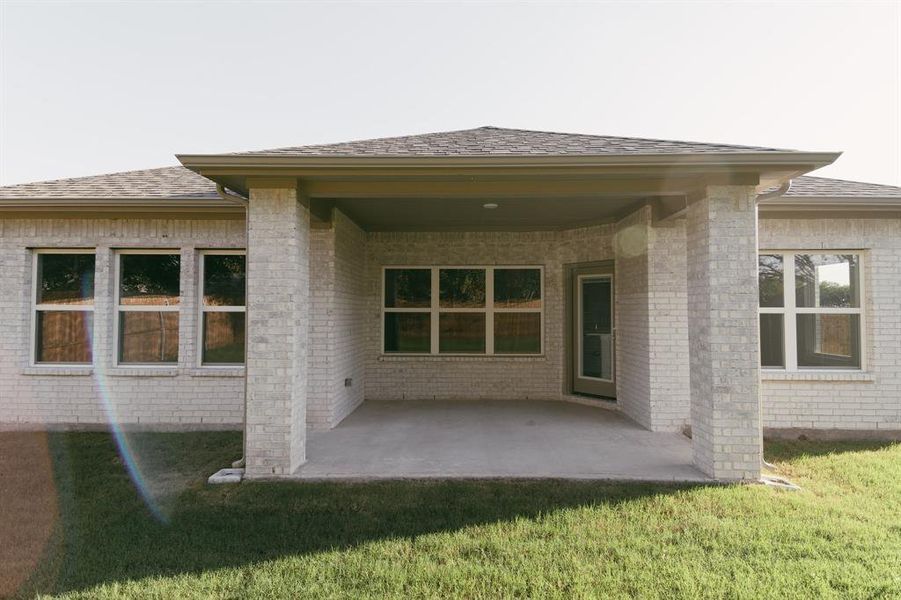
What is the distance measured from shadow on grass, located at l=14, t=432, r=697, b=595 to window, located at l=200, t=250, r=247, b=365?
2.08 meters

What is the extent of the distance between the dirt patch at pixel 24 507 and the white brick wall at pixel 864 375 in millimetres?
8123

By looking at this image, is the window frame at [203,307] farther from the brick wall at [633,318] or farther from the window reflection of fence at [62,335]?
the brick wall at [633,318]

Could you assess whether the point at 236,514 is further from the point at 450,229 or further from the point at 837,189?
the point at 837,189

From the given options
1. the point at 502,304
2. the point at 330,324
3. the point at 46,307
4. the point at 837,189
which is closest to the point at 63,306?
the point at 46,307

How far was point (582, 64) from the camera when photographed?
8469 mm

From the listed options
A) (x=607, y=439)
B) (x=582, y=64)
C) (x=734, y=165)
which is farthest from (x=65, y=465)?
(x=582, y=64)

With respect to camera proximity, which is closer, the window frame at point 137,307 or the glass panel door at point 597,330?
the window frame at point 137,307

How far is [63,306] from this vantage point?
277 inches

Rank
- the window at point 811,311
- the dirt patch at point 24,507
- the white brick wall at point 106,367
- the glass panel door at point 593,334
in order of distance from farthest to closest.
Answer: the glass panel door at point 593,334
the white brick wall at point 106,367
the window at point 811,311
the dirt patch at point 24,507

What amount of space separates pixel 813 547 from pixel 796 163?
3339 mm

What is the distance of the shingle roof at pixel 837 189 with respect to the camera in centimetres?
627

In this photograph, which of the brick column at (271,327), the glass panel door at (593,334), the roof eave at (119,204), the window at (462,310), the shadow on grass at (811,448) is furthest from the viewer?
the window at (462,310)

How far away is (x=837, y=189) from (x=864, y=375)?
2673 mm

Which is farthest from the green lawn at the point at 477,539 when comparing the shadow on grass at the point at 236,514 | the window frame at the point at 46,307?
the window frame at the point at 46,307
